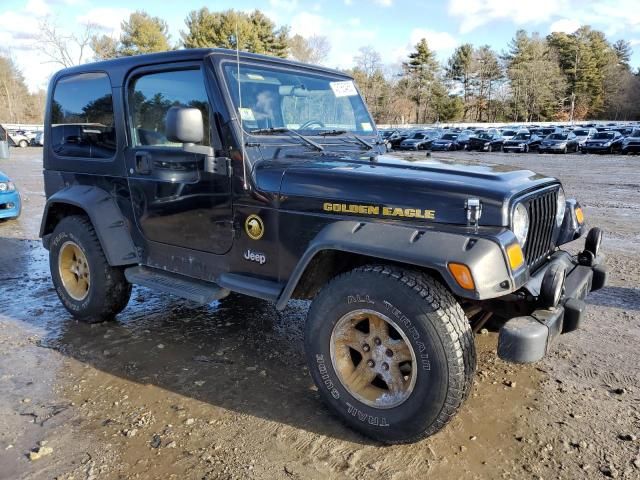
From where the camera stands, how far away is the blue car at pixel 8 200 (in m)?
8.69

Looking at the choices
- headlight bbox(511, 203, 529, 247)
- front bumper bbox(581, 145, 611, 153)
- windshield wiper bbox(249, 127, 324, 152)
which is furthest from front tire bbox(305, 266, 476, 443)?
front bumper bbox(581, 145, 611, 153)

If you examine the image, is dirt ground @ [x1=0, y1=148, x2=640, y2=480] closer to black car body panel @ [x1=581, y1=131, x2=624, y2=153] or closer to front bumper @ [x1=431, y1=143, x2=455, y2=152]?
black car body panel @ [x1=581, y1=131, x2=624, y2=153]

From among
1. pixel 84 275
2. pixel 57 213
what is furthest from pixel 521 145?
pixel 84 275

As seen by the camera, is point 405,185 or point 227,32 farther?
point 227,32

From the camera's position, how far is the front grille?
9.20 ft

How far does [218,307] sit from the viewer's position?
479cm

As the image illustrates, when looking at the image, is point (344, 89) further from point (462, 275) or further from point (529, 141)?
point (529, 141)

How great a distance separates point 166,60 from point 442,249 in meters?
2.38

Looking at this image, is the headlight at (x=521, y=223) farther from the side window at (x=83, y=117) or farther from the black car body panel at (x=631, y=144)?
the black car body panel at (x=631, y=144)

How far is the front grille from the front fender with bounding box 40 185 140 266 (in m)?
2.87

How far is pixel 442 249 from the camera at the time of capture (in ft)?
7.84

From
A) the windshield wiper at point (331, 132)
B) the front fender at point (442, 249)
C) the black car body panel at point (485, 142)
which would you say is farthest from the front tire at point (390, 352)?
the black car body panel at point (485, 142)

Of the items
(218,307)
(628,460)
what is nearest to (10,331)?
(218,307)

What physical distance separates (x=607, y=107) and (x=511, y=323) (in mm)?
82691
